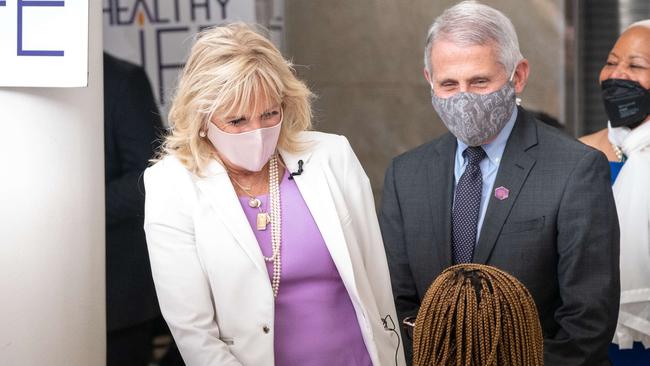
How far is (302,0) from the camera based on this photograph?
578 centimetres

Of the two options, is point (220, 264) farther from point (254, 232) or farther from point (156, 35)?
point (156, 35)

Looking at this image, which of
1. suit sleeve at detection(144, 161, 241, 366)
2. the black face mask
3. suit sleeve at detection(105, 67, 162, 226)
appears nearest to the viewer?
suit sleeve at detection(144, 161, 241, 366)

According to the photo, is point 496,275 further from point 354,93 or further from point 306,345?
point 354,93

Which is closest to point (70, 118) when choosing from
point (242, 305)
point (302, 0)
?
point (242, 305)

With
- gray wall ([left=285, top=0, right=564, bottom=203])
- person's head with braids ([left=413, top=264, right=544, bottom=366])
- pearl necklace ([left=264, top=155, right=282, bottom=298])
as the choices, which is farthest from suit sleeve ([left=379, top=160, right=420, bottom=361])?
gray wall ([left=285, top=0, right=564, bottom=203])

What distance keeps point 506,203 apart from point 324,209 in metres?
0.62

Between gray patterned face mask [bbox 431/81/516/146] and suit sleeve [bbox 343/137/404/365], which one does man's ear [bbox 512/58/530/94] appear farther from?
suit sleeve [bbox 343/137/404/365]

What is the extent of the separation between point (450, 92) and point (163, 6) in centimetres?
212

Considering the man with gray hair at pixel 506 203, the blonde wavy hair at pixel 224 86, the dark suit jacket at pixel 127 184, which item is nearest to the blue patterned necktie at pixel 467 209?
the man with gray hair at pixel 506 203

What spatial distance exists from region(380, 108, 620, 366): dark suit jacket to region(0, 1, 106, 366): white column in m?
1.00

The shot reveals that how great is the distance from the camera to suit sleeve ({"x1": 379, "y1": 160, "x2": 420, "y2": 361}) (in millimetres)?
3812

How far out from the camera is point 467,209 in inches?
145

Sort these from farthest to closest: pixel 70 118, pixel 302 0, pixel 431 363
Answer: pixel 302 0, pixel 70 118, pixel 431 363

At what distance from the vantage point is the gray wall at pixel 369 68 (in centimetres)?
575
